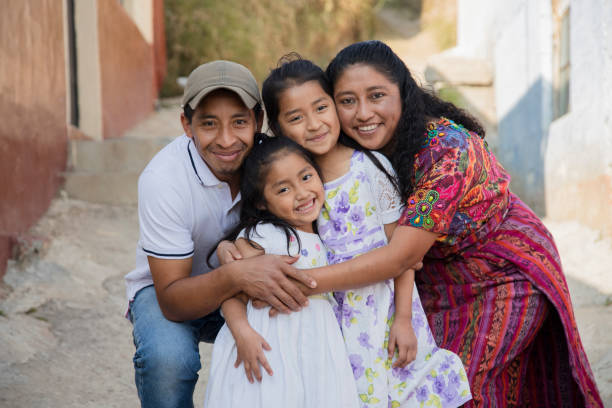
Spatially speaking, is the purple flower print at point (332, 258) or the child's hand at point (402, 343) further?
the purple flower print at point (332, 258)

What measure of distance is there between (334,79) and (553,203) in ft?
13.6

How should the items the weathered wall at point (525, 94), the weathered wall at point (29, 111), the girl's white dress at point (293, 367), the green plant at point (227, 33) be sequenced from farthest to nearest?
the green plant at point (227, 33)
the weathered wall at point (525, 94)
the weathered wall at point (29, 111)
the girl's white dress at point (293, 367)

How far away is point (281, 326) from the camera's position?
2047 millimetres

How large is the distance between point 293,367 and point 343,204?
0.64 metres

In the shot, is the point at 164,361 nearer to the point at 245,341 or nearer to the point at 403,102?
the point at 245,341

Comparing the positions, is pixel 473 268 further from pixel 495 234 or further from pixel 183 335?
pixel 183 335

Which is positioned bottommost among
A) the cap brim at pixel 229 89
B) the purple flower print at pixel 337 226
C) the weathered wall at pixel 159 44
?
the purple flower print at pixel 337 226

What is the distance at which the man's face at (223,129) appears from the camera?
228 cm

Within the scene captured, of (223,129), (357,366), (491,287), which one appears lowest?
(357,366)

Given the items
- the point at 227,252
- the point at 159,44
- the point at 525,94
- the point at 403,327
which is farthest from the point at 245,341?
the point at 159,44

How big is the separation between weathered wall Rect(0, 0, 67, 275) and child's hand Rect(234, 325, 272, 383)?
107 inches

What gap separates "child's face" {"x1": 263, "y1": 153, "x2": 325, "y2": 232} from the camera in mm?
2160

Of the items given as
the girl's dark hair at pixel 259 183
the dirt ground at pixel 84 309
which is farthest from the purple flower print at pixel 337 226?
the dirt ground at pixel 84 309

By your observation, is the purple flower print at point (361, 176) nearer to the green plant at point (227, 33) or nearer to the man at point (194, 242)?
the man at point (194, 242)
